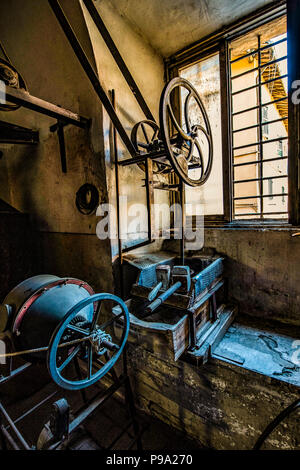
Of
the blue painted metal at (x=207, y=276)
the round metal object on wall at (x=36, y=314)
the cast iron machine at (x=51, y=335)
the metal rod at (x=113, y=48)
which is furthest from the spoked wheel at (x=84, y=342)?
the metal rod at (x=113, y=48)

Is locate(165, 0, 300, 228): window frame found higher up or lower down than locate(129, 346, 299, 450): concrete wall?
higher up

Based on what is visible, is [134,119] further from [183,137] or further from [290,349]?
[290,349]

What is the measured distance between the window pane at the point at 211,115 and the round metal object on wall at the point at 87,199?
4.85ft

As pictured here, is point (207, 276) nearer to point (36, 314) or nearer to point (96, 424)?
point (36, 314)

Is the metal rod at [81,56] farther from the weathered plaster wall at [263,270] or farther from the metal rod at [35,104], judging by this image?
the weathered plaster wall at [263,270]

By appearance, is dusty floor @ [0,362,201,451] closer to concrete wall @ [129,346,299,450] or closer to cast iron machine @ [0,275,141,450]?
concrete wall @ [129,346,299,450]

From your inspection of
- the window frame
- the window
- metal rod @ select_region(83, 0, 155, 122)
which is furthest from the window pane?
metal rod @ select_region(83, 0, 155, 122)

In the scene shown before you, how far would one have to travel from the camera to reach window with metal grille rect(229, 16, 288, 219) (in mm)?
2431

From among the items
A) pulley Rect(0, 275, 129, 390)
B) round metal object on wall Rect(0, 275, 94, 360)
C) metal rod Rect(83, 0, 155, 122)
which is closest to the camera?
pulley Rect(0, 275, 129, 390)

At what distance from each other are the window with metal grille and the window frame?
0.07m

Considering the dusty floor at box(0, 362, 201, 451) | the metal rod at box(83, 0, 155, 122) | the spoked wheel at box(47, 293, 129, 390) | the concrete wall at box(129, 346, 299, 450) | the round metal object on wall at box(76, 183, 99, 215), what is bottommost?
the dusty floor at box(0, 362, 201, 451)

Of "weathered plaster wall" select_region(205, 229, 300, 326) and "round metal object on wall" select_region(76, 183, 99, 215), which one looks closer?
"weathered plaster wall" select_region(205, 229, 300, 326)

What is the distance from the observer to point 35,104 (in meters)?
1.93

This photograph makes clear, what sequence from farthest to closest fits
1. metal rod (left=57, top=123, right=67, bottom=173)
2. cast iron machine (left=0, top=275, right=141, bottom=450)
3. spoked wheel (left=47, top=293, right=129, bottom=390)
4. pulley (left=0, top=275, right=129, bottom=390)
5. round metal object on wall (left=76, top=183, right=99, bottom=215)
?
1. metal rod (left=57, top=123, right=67, bottom=173)
2. round metal object on wall (left=76, top=183, right=99, bottom=215)
3. pulley (left=0, top=275, right=129, bottom=390)
4. cast iron machine (left=0, top=275, right=141, bottom=450)
5. spoked wheel (left=47, top=293, right=129, bottom=390)
